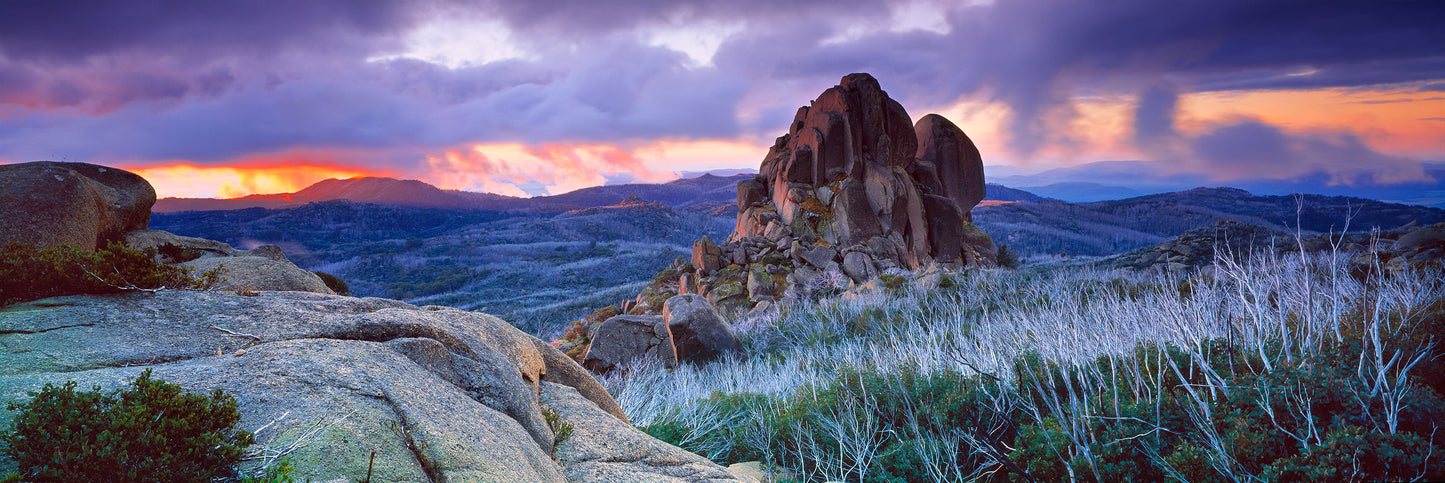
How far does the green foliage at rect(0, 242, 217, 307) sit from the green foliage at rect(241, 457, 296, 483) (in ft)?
8.11

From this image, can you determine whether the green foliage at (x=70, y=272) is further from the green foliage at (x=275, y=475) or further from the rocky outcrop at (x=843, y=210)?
the rocky outcrop at (x=843, y=210)

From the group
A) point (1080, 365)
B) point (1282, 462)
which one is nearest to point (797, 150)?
point (1080, 365)

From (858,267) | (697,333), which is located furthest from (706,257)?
(697,333)

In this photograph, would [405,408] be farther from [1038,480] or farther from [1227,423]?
[1227,423]

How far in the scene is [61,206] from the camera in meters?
6.32

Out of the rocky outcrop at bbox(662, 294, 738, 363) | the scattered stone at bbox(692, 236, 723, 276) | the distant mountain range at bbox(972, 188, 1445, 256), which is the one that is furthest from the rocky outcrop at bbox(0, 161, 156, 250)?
the distant mountain range at bbox(972, 188, 1445, 256)

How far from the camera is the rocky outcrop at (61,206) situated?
233 inches

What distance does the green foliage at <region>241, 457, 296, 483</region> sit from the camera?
1920 millimetres

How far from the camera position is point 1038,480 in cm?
368

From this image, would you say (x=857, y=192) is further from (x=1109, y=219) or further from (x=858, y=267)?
(x=1109, y=219)

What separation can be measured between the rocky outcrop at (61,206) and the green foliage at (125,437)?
5131 millimetres

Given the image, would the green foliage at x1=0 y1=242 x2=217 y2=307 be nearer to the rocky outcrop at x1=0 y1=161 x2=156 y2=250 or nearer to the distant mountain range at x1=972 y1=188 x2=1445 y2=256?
the rocky outcrop at x1=0 y1=161 x2=156 y2=250

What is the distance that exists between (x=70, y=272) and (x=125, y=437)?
2413 millimetres

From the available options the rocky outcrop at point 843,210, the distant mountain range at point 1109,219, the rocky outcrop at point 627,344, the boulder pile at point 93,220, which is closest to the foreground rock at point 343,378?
the boulder pile at point 93,220
